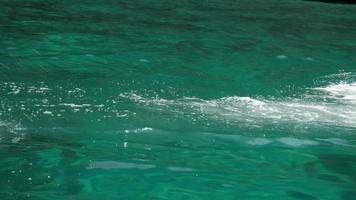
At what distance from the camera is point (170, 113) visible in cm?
508

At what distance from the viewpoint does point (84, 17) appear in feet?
36.6

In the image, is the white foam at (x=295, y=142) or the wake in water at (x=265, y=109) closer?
the white foam at (x=295, y=142)

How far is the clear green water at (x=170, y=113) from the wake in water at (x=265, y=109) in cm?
2

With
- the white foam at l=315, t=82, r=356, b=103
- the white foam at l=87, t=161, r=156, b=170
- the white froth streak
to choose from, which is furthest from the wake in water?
the white foam at l=87, t=161, r=156, b=170

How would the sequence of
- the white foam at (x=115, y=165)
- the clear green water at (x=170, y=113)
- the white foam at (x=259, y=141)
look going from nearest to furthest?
the clear green water at (x=170, y=113) → the white foam at (x=115, y=165) → the white foam at (x=259, y=141)

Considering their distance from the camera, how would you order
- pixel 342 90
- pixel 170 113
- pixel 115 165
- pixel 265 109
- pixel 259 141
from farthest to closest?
pixel 342 90, pixel 265 109, pixel 170 113, pixel 259 141, pixel 115 165

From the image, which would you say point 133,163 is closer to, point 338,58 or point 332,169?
point 332,169

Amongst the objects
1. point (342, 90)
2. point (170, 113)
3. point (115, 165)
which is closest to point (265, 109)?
point (170, 113)

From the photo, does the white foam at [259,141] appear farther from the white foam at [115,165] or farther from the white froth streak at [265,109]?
the white foam at [115,165]

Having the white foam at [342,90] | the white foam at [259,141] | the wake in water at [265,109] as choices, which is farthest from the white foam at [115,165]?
the white foam at [342,90]

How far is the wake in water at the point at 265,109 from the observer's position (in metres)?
5.12

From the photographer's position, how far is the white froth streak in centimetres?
515

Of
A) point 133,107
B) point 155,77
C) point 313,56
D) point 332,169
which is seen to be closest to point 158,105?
point 133,107

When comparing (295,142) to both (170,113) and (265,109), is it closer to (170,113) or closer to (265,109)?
(265,109)
